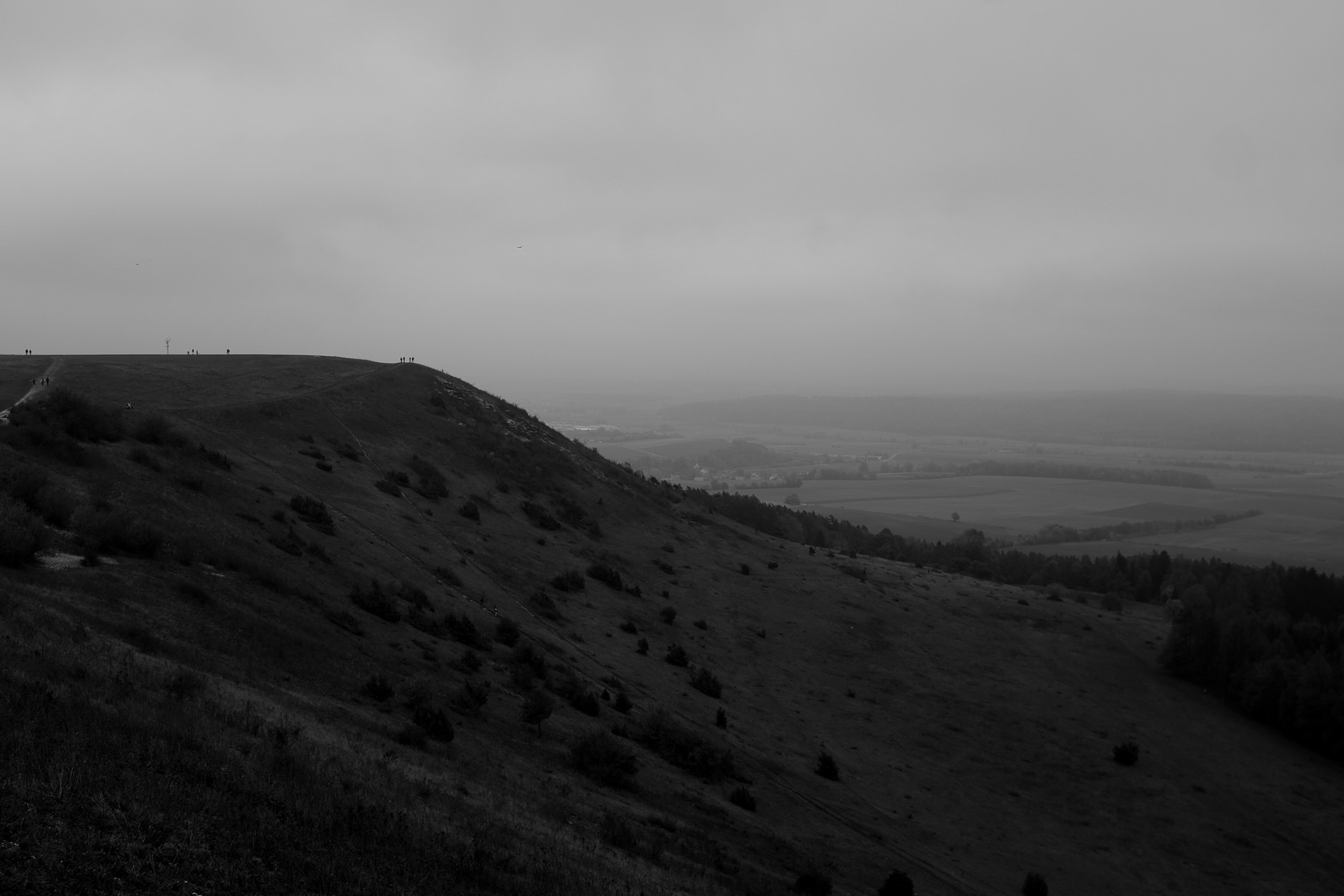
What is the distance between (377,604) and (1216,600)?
58.9 meters

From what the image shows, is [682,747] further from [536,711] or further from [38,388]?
[38,388]

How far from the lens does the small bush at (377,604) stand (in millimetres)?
23281

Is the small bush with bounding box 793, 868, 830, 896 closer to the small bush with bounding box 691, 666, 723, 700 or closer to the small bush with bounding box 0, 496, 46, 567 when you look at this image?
the small bush with bounding box 691, 666, 723, 700

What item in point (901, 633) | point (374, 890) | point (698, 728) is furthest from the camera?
point (901, 633)

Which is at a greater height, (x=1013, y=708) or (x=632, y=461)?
(x=632, y=461)

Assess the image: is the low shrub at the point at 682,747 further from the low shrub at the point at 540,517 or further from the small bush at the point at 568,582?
the low shrub at the point at 540,517

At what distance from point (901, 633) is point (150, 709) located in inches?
1587

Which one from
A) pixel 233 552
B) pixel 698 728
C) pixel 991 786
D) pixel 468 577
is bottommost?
pixel 991 786

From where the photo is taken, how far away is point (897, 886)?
60.3 feet

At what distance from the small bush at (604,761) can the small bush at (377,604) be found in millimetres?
7288

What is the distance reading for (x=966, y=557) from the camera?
8012 cm

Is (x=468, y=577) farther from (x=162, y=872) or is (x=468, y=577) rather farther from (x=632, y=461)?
(x=632, y=461)

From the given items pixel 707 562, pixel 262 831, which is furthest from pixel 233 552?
pixel 707 562

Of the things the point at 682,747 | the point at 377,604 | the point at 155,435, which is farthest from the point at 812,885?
the point at 155,435
